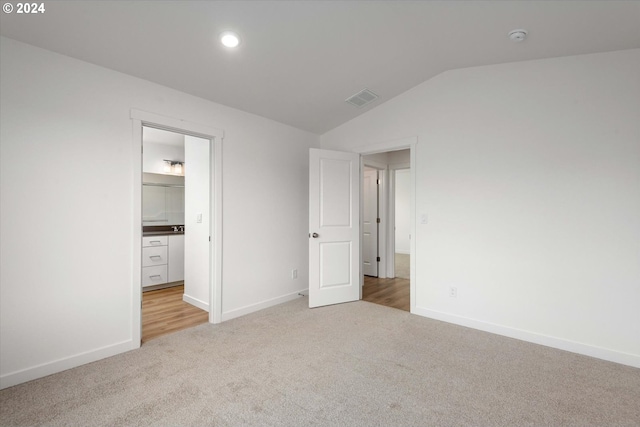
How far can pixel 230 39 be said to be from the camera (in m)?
2.36

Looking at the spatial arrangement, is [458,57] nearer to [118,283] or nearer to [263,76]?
[263,76]

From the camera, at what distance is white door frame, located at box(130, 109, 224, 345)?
8.79 ft

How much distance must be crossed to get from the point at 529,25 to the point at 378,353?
2889 millimetres

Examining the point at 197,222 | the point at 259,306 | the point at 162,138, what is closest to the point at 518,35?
the point at 259,306

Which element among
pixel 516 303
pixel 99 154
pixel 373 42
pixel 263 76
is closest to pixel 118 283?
pixel 99 154

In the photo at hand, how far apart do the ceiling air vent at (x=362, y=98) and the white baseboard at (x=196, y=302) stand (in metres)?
3.11

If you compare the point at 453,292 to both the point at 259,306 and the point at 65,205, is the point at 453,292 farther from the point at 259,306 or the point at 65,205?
the point at 65,205

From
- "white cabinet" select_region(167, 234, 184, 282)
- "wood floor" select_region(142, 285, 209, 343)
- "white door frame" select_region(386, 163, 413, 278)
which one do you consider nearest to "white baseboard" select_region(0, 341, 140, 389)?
"wood floor" select_region(142, 285, 209, 343)

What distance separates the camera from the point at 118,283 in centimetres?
260

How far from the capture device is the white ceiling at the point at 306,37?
2047mm

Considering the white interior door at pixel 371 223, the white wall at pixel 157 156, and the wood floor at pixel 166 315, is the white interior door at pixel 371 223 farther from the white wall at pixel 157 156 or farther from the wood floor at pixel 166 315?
the white wall at pixel 157 156

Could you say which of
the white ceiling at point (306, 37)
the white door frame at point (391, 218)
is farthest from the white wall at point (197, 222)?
the white door frame at point (391, 218)

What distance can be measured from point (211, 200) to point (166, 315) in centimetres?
151

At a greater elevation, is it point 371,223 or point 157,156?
point 157,156
